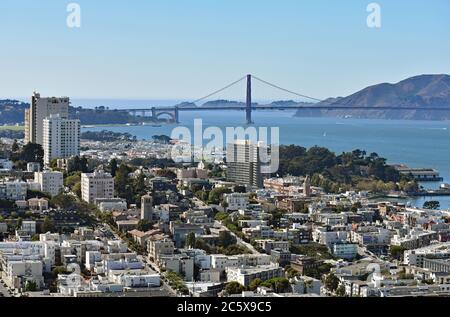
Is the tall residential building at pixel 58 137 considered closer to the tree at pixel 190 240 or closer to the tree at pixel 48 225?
the tree at pixel 48 225

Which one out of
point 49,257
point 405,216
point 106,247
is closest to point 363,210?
point 405,216

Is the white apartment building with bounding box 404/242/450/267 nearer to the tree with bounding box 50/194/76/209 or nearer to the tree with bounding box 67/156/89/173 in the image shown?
the tree with bounding box 50/194/76/209

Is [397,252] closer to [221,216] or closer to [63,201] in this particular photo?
[221,216]

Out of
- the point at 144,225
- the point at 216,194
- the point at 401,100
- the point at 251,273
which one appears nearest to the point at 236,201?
the point at 216,194

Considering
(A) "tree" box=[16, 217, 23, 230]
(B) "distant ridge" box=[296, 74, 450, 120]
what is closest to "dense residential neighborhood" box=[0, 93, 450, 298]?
(A) "tree" box=[16, 217, 23, 230]

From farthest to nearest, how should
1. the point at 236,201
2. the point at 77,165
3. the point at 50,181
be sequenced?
the point at 77,165, the point at 236,201, the point at 50,181
